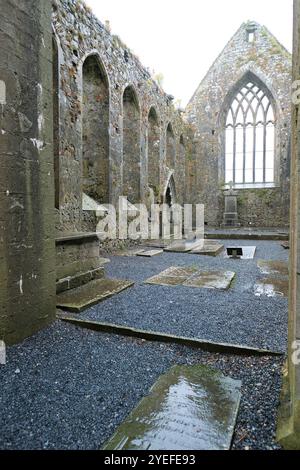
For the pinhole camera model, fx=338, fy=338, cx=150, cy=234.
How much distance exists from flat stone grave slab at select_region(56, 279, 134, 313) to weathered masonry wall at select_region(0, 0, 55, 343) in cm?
42

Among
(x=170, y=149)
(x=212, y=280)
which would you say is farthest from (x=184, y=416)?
(x=170, y=149)

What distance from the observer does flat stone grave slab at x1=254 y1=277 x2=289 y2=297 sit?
4109mm

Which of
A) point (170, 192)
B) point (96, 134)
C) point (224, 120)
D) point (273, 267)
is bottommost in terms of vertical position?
point (273, 267)

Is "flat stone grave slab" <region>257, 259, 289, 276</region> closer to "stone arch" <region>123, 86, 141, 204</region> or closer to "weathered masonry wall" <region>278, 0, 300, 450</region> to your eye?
"weathered masonry wall" <region>278, 0, 300, 450</region>

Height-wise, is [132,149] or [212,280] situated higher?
[132,149]

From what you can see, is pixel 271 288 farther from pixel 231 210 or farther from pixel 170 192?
pixel 231 210

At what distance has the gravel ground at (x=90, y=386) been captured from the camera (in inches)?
62.1

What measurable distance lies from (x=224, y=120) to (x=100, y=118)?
11.1 m

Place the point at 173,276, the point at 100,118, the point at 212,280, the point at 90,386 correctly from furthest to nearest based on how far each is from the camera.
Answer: the point at 100,118
the point at 173,276
the point at 212,280
the point at 90,386

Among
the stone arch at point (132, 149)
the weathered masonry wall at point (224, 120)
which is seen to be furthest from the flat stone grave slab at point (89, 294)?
the weathered masonry wall at point (224, 120)

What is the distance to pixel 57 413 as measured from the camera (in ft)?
5.69

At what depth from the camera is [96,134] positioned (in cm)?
805

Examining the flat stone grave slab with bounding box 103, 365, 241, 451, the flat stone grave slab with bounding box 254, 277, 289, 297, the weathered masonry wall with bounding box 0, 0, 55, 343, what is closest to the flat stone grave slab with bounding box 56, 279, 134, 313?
the weathered masonry wall with bounding box 0, 0, 55, 343

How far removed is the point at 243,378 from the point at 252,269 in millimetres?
3943
